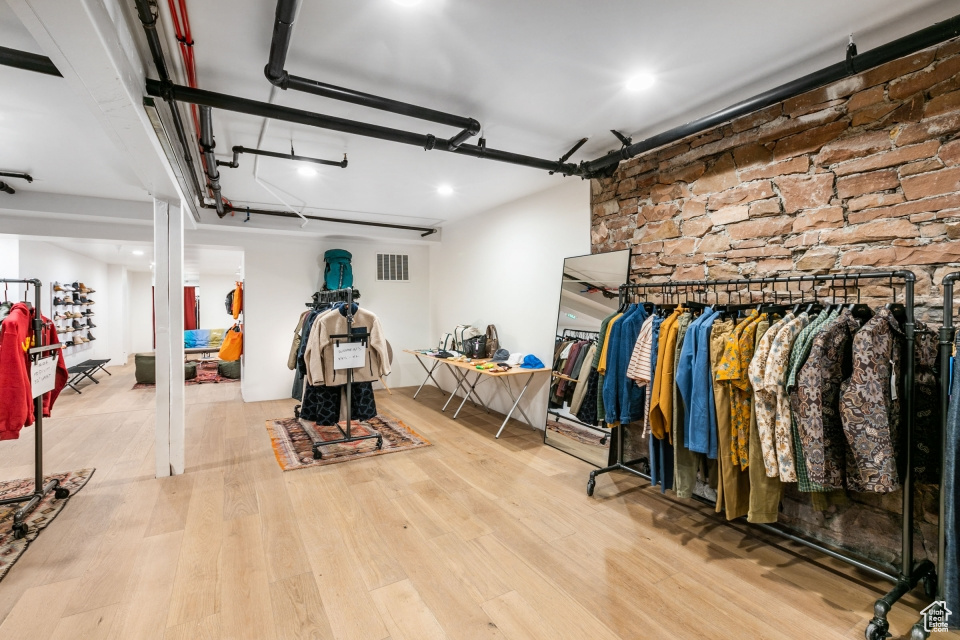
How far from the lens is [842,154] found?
2.16 meters

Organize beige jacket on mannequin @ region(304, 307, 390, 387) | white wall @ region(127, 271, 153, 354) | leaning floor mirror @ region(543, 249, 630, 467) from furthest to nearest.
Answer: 1. white wall @ region(127, 271, 153, 354)
2. beige jacket on mannequin @ region(304, 307, 390, 387)
3. leaning floor mirror @ region(543, 249, 630, 467)

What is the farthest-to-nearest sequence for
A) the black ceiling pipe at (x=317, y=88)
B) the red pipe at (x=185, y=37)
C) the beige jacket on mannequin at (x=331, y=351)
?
the beige jacket on mannequin at (x=331, y=351) < the red pipe at (x=185, y=37) < the black ceiling pipe at (x=317, y=88)

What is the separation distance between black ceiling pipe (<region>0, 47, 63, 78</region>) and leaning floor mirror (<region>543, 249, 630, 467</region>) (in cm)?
326

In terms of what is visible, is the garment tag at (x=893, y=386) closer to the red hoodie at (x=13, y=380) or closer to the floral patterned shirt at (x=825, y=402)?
the floral patterned shirt at (x=825, y=402)

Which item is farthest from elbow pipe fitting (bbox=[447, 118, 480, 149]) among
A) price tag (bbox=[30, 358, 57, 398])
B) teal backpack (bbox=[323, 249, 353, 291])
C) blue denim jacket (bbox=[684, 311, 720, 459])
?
teal backpack (bbox=[323, 249, 353, 291])

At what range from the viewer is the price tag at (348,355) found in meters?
3.49

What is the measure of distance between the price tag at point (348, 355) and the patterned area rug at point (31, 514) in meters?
1.88

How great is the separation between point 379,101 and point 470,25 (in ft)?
2.26

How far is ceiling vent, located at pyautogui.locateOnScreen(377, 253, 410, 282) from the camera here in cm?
649

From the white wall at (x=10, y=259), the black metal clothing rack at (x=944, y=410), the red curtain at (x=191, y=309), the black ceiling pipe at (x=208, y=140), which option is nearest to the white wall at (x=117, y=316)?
the red curtain at (x=191, y=309)

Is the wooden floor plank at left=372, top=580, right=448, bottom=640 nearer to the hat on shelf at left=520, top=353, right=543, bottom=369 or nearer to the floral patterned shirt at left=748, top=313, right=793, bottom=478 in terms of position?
the floral patterned shirt at left=748, top=313, right=793, bottom=478

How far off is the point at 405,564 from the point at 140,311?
39.9ft

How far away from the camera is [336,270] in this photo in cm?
593

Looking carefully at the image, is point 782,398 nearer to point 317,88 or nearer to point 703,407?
point 703,407
